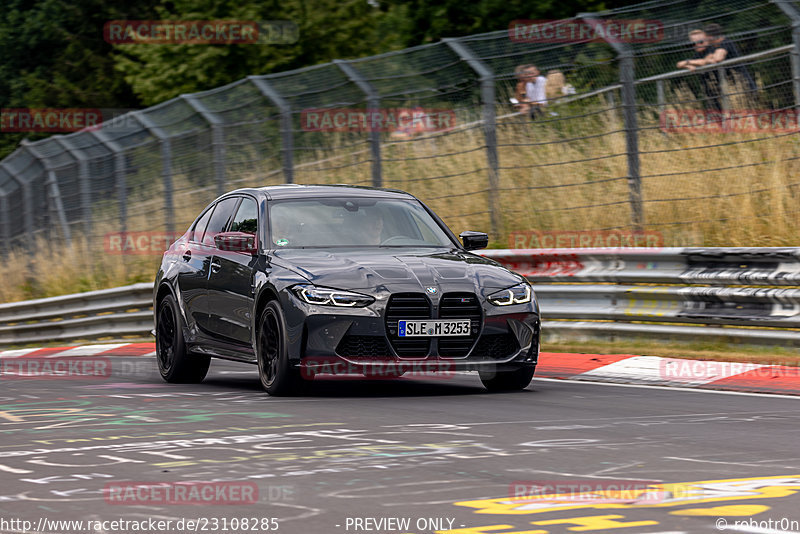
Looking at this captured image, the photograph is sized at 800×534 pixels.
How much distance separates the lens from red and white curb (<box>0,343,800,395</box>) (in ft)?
34.6

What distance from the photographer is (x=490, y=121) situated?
15.9 metres

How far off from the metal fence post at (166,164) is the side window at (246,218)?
9.91 meters

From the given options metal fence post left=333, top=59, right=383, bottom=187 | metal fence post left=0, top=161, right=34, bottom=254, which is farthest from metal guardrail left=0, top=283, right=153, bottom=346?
metal fence post left=333, top=59, right=383, bottom=187

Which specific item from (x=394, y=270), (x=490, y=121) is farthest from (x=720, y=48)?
(x=394, y=270)

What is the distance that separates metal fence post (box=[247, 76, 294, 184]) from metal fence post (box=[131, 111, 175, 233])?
304 cm

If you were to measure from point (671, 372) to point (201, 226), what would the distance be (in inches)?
163

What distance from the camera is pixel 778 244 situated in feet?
45.7

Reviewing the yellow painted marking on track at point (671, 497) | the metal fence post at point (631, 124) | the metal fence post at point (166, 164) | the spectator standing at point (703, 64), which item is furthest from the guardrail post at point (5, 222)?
the yellow painted marking on track at point (671, 497)

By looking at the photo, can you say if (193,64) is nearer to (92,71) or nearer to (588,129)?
(92,71)

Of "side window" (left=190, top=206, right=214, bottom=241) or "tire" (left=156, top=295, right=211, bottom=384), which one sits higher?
"side window" (left=190, top=206, right=214, bottom=241)

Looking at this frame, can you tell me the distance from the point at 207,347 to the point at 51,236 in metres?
15.2

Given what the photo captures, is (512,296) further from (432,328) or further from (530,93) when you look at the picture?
(530,93)

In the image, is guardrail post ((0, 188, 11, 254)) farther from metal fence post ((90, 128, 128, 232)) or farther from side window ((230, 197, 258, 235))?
side window ((230, 197, 258, 235))

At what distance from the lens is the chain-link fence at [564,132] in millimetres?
14180
